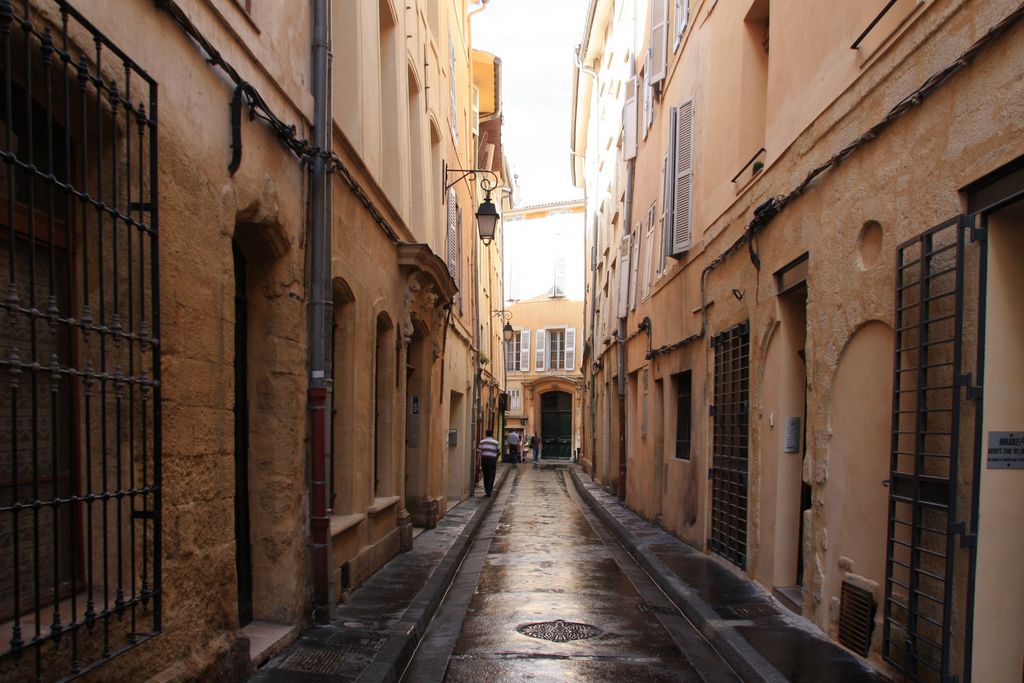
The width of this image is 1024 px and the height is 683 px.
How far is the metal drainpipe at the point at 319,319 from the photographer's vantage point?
7004 mm

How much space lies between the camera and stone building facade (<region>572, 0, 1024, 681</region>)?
15.0ft

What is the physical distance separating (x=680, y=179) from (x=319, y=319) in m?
7.47

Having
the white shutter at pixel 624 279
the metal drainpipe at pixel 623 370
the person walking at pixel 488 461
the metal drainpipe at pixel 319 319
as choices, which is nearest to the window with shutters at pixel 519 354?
the person walking at pixel 488 461

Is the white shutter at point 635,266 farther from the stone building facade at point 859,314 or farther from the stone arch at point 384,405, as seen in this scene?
the stone arch at point 384,405

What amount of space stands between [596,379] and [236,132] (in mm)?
23694

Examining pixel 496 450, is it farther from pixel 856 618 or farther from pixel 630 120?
Result: pixel 856 618

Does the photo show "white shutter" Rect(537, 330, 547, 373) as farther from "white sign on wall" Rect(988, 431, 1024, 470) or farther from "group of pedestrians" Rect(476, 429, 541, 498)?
"white sign on wall" Rect(988, 431, 1024, 470)

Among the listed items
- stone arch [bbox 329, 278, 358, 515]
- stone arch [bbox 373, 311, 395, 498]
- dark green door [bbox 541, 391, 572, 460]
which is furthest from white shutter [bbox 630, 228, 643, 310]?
dark green door [bbox 541, 391, 572, 460]

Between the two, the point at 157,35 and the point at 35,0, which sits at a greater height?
the point at 157,35

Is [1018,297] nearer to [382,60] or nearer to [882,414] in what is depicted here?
[882,414]

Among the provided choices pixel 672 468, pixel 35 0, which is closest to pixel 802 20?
pixel 35 0

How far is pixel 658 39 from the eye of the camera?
15.5 metres

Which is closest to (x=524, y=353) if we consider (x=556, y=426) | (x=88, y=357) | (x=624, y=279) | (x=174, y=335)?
(x=556, y=426)

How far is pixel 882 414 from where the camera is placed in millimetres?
6039
